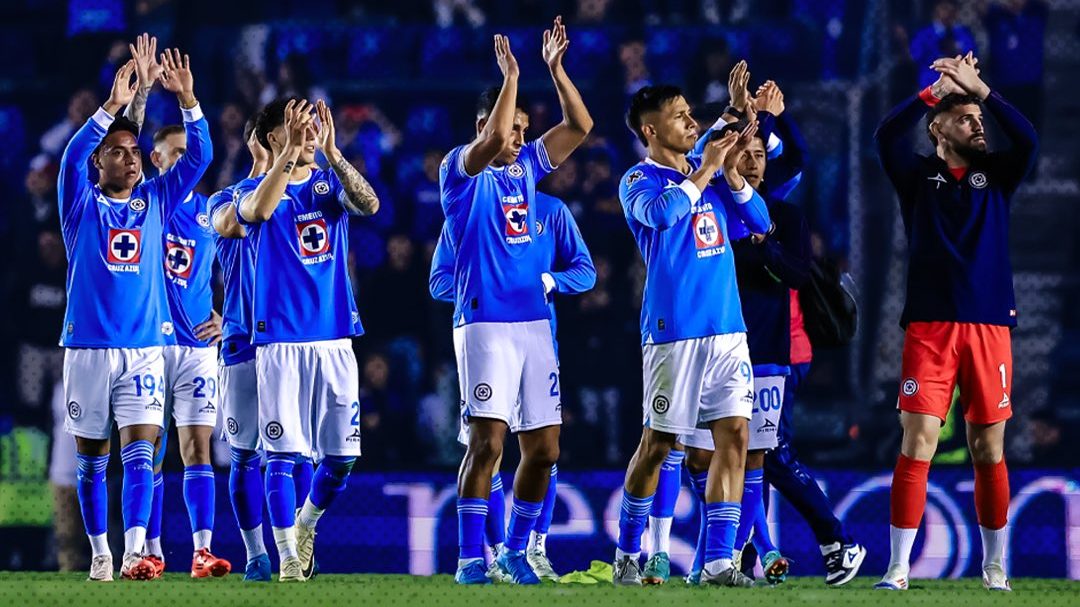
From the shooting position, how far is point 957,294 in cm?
634

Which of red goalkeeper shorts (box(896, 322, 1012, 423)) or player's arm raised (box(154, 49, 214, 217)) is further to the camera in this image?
player's arm raised (box(154, 49, 214, 217))

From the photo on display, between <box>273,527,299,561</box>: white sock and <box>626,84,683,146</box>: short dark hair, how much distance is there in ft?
6.71

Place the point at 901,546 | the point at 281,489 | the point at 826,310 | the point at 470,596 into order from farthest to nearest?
the point at 826,310 < the point at 281,489 < the point at 901,546 < the point at 470,596

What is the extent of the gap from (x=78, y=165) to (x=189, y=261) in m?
1.08

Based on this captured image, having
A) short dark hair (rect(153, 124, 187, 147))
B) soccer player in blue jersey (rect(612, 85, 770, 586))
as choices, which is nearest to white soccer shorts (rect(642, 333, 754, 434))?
soccer player in blue jersey (rect(612, 85, 770, 586))

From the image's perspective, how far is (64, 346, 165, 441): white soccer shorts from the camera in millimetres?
7055

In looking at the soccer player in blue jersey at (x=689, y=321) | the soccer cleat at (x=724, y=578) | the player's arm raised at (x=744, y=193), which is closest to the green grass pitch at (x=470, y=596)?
the soccer cleat at (x=724, y=578)

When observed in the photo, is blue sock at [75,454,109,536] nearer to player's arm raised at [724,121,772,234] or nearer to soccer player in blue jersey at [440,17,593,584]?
soccer player in blue jersey at [440,17,593,584]

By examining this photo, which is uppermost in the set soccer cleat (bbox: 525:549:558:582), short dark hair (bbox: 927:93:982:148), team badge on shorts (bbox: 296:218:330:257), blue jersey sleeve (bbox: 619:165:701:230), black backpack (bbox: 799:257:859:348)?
short dark hair (bbox: 927:93:982:148)

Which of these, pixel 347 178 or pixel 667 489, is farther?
pixel 667 489

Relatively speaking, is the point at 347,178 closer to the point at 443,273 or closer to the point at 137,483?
the point at 443,273

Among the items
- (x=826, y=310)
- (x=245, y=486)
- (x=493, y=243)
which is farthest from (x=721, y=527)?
(x=245, y=486)

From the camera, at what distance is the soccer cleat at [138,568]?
23.4 ft

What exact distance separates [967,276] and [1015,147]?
0.53 meters
